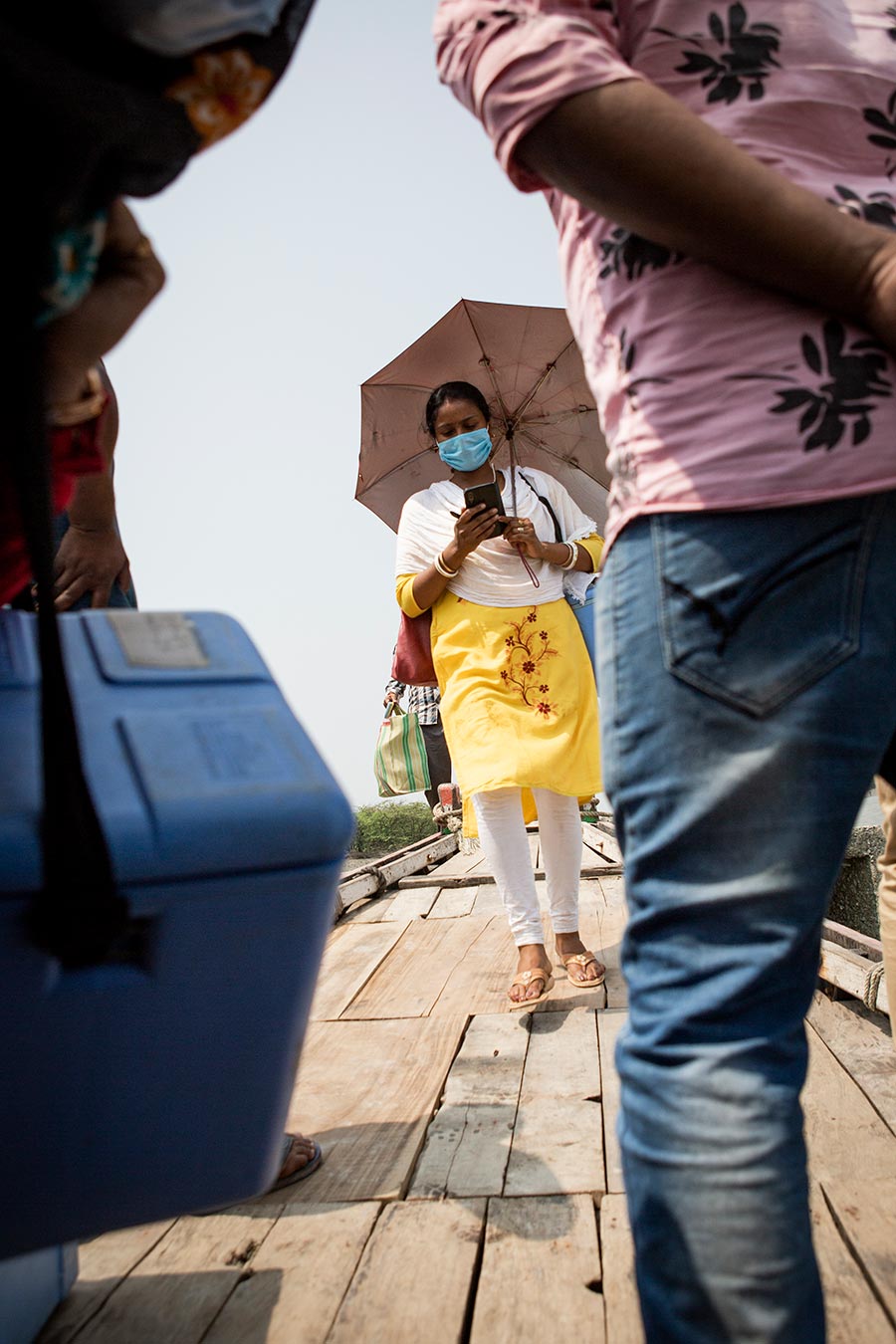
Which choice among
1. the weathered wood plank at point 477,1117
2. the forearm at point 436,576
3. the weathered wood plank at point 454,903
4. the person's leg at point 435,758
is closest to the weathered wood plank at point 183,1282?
the weathered wood plank at point 477,1117

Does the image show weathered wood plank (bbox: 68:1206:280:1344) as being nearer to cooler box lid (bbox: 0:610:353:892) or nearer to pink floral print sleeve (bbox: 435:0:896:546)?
cooler box lid (bbox: 0:610:353:892)

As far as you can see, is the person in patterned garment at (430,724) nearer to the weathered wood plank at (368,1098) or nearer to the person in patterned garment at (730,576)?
the weathered wood plank at (368,1098)

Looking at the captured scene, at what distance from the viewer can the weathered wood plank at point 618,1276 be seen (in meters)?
1.07

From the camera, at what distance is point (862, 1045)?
191 cm

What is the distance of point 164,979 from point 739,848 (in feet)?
1.38

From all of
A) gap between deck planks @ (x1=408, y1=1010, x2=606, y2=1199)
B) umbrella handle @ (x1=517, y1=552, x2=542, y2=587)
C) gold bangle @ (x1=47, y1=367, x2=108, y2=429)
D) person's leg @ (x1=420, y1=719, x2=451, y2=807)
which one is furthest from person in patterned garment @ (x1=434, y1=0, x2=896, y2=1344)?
person's leg @ (x1=420, y1=719, x2=451, y2=807)

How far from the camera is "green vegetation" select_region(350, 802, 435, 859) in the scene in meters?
10.7

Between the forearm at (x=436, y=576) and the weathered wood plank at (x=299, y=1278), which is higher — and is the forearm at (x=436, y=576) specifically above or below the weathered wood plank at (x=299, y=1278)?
above

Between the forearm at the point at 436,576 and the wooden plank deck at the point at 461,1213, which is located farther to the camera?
the forearm at the point at 436,576

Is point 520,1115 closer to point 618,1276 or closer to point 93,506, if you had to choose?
point 618,1276

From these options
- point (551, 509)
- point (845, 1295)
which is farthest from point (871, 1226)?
point (551, 509)

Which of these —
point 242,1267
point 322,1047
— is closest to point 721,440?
point 242,1267

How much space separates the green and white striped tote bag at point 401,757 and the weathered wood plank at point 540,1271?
605 cm

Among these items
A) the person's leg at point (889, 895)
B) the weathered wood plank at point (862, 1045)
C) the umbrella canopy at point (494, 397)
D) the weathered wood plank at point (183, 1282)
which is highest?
the umbrella canopy at point (494, 397)
